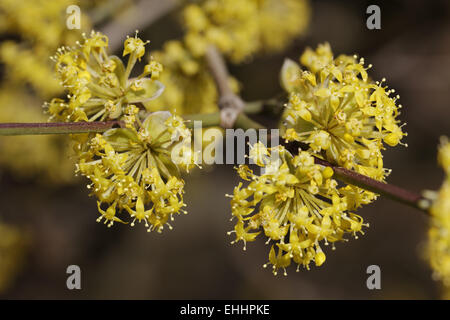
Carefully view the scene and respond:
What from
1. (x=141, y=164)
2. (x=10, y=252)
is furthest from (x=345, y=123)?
(x=10, y=252)

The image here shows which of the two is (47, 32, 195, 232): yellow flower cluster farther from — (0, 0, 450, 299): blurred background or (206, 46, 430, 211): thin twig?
(0, 0, 450, 299): blurred background

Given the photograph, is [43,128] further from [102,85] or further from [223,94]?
[223,94]

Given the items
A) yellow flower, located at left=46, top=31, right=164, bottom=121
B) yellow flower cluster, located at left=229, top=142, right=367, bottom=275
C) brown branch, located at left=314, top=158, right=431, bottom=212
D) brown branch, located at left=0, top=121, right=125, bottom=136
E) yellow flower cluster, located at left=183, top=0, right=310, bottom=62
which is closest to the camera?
brown branch, located at left=314, top=158, right=431, bottom=212

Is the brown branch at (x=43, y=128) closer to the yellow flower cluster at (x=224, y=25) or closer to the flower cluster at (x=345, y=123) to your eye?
the flower cluster at (x=345, y=123)

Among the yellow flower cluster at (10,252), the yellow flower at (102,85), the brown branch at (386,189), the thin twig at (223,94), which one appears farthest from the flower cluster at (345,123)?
the yellow flower cluster at (10,252)

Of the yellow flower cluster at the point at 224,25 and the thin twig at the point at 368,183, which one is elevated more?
the yellow flower cluster at the point at 224,25

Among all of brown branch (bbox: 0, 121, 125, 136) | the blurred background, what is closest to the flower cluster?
brown branch (bbox: 0, 121, 125, 136)
